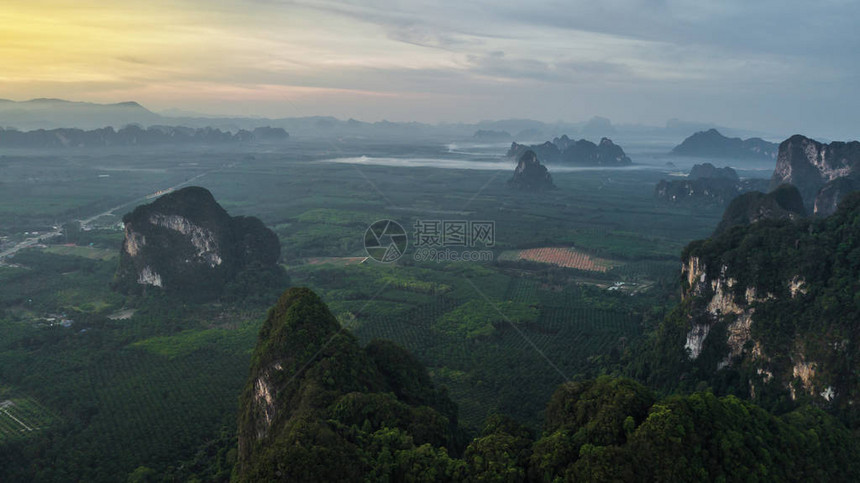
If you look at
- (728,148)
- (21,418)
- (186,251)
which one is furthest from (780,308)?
(728,148)

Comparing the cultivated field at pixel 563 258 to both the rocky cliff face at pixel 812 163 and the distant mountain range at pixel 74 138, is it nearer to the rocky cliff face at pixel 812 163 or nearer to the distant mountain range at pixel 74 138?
the rocky cliff face at pixel 812 163

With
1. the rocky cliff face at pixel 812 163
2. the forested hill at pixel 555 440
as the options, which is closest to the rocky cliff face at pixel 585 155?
the rocky cliff face at pixel 812 163

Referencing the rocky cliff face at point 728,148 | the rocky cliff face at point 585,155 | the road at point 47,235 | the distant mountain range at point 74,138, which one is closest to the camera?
the road at point 47,235

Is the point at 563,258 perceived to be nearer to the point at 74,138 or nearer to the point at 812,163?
the point at 812,163

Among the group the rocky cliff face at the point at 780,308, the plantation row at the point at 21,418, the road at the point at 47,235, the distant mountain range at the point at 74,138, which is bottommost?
the plantation row at the point at 21,418

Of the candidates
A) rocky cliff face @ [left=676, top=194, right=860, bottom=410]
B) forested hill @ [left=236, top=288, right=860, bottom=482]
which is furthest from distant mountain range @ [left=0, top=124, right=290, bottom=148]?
rocky cliff face @ [left=676, top=194, right=860, bottom=410]

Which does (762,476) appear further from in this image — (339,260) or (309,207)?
(309,207)

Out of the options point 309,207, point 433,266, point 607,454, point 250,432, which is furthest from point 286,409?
point 309,207
